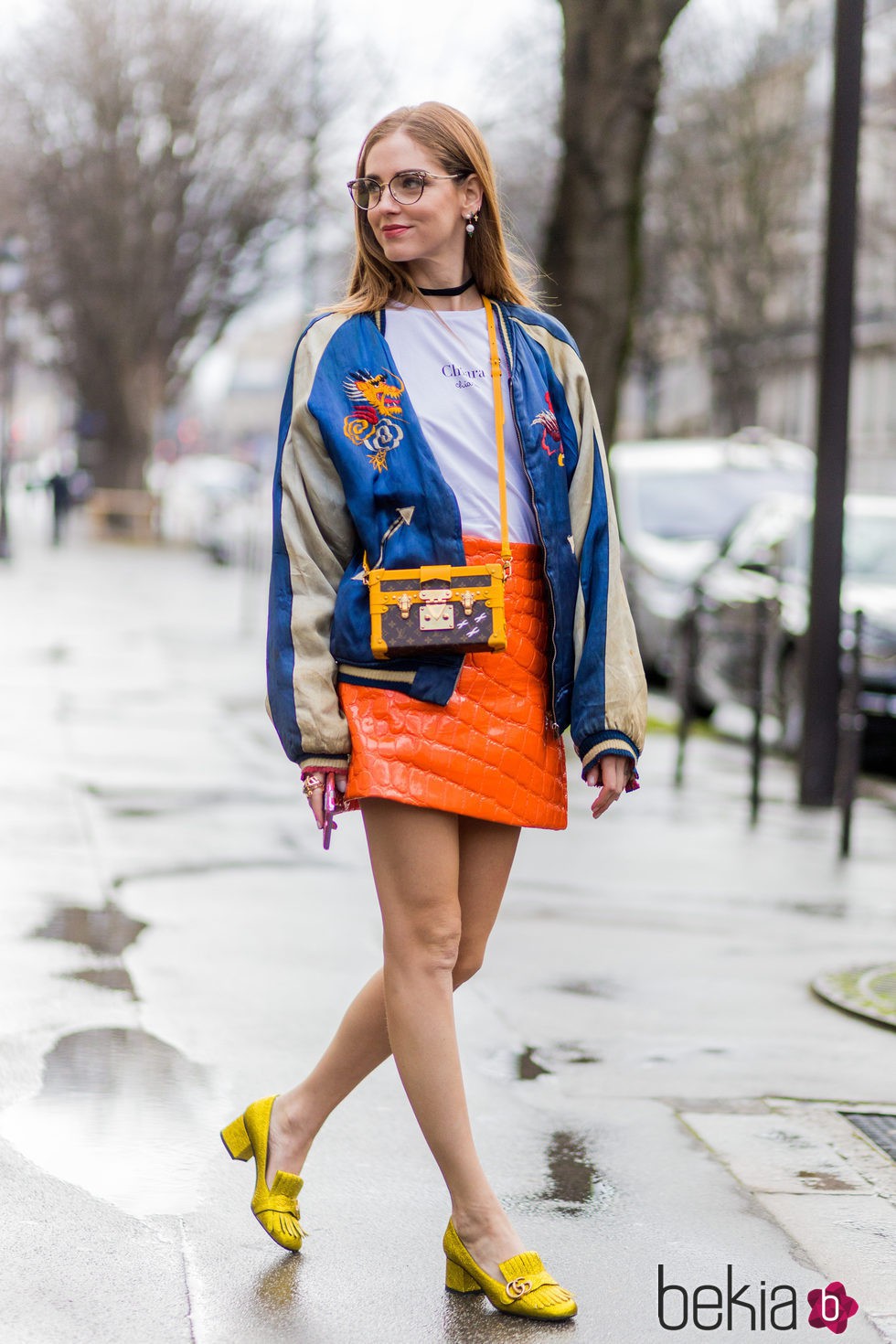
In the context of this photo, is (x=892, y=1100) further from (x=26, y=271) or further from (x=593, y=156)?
(x=26, y=271)

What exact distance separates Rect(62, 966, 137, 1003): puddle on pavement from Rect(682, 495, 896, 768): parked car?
189 inches

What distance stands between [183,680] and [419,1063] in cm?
1043

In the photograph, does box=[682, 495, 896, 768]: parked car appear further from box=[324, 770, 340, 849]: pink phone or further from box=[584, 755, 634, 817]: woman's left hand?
box=[324, 770, 340, 849]: pink phone

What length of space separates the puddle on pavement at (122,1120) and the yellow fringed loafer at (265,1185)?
162 mm

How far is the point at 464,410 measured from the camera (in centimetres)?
323

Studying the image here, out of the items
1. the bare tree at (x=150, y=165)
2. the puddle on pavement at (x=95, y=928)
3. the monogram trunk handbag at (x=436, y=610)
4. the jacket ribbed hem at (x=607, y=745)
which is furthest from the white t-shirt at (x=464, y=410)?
the bare tree at (x=150, y=165)

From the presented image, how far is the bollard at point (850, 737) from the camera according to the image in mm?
7824

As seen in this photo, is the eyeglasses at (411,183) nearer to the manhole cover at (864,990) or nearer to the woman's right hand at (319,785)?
the woman's right hand at (319,785)

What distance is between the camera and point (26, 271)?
42.0 metres

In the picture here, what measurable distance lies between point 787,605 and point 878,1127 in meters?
7.26

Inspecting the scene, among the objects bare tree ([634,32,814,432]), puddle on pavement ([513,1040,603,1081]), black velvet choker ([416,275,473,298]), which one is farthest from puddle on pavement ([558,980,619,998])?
bare tree ([634,32,814,432])

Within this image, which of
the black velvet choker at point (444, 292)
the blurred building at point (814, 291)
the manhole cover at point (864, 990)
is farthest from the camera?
the blurred building at point (814, 291)

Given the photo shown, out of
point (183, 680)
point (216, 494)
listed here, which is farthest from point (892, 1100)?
point (216, 494)

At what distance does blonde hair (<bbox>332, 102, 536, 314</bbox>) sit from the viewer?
10.7 feet
